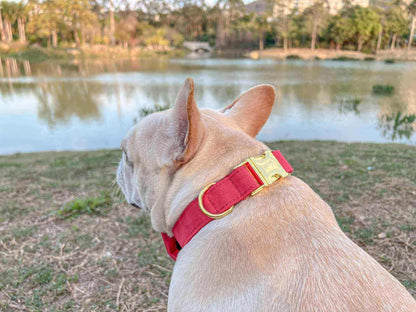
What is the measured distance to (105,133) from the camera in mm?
10578

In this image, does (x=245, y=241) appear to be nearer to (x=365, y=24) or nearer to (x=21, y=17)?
(x=365, y=24)

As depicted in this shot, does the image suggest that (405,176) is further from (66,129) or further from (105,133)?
(66,129)

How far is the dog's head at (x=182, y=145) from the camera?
1.62 m

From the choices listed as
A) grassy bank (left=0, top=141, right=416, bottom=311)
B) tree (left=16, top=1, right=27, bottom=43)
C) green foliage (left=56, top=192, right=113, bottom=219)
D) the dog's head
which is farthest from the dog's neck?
tree (left=16, top=1, right=27, bottom=43)

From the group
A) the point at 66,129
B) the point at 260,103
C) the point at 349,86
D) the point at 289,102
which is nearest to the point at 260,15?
the point at 349,86

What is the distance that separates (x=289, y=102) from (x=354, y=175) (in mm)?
10657

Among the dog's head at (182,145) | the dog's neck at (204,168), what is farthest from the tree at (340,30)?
the dog's neck at (204,168)

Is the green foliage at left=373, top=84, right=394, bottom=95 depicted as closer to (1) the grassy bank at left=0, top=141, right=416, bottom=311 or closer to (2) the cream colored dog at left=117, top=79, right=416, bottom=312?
(1) the grassy bank at left=0, top=141, right=416, bottom=311

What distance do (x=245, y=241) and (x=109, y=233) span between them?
106 inches

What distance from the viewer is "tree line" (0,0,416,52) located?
62219 mm

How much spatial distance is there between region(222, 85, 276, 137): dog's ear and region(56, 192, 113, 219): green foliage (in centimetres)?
277

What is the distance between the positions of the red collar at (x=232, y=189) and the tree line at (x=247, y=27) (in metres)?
69.8

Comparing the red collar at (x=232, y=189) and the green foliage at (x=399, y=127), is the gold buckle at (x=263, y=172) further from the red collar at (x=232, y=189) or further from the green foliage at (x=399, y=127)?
the green foliage at (x=399, y=127)

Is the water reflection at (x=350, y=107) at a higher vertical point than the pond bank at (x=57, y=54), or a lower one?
lower
